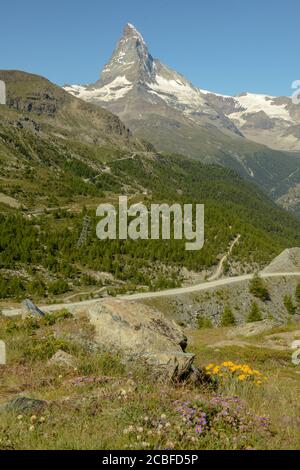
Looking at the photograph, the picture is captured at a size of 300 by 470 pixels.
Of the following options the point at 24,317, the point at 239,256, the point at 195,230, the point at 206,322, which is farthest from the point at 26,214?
the point at 24,317

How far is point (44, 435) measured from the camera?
10133 millimetres

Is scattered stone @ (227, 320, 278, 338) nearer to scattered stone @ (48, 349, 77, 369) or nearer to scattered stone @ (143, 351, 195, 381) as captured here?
scattered stone @ (143, 351, 195, 381)

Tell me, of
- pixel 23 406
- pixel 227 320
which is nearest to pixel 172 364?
pixel 23 406

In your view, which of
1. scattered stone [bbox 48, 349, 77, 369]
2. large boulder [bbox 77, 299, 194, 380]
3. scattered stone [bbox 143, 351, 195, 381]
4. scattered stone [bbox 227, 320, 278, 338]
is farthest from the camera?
scattered stone [bbox 227, 320, 278, 338]

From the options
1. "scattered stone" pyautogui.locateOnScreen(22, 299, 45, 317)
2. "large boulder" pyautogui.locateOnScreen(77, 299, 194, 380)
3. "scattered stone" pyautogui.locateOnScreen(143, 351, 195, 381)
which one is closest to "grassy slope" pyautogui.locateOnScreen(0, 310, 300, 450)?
"scattered stone" pyautogui.locateOnScreen(143, 351, 195, 381)

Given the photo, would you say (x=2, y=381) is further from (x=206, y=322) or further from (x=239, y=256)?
(x=239, y=256)

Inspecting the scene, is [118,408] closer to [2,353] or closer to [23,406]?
[23,406]

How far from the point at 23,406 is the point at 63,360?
16.8ft

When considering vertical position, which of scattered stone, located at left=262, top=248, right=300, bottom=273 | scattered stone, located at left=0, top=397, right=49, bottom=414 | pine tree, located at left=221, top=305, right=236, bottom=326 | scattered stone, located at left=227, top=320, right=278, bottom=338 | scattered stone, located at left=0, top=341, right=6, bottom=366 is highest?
scattered stone, located at left=0, top=397, right=49, bottom=414

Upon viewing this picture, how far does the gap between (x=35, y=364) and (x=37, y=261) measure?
118650 millimetres

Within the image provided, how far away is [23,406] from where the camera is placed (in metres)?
11.5

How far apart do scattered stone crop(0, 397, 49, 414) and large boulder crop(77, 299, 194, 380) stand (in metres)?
4.98

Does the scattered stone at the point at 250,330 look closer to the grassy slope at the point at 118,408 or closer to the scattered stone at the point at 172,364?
the grassy slope at the point at 118,408

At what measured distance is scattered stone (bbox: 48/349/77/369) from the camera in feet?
53.4
